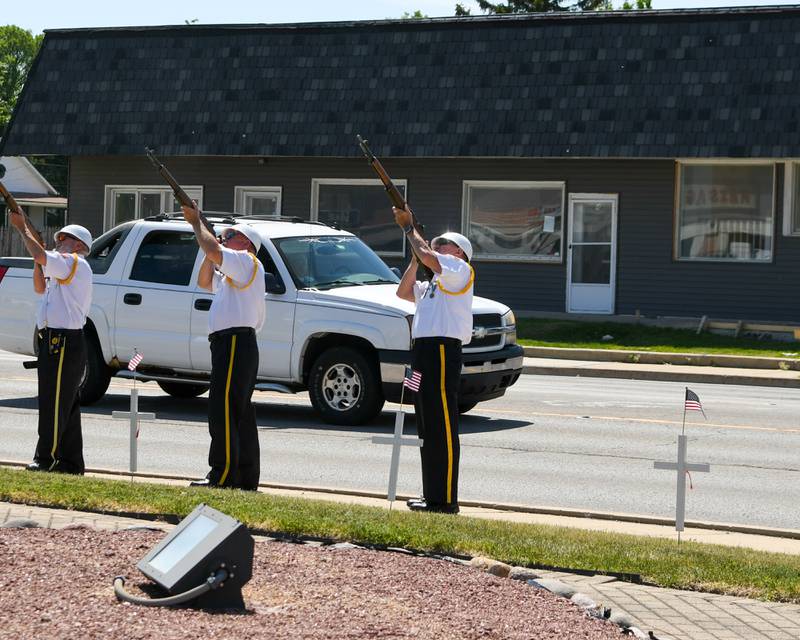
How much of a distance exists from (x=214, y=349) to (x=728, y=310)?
59.3ft

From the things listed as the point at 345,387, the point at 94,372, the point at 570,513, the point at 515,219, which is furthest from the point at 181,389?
the point at 515,219

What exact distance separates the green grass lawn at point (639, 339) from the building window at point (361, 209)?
4273 mm

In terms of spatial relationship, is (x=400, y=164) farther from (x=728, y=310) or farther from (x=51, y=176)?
(x=51, y=176)

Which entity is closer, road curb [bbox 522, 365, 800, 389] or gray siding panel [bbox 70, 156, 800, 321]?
road curb [bbox 522, 365, 800, 389]

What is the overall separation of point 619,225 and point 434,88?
4412 millimetres

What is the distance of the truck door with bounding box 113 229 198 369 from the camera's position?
15.2 meters

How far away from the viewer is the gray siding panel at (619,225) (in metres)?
26.6

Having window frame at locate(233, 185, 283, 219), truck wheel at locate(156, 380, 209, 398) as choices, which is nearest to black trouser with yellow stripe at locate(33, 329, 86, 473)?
truck wheel at locate(156, 380, 209, 398)

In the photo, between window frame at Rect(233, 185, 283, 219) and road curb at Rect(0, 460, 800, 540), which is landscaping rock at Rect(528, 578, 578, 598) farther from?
window frame at Rect(233, 185, 283, 219)

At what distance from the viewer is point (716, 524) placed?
994cm

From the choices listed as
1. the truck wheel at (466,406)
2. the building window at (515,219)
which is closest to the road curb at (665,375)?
the truck wheel at (466,406)

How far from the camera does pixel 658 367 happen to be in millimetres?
22422

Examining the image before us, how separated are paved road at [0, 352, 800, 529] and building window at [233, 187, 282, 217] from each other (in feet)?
40.9

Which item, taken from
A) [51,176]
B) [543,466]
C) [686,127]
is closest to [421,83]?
[686,127]
